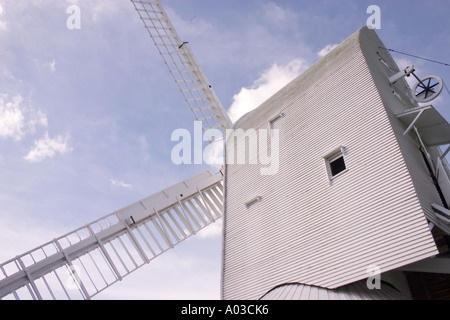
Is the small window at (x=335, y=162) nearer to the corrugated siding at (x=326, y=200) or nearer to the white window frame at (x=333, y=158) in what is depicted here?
the white window frame at (x=333, y=158)

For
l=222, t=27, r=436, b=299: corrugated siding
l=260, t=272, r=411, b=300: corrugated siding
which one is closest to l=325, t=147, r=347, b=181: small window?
l=222, t=27, r=436, b=299: corrugated siding

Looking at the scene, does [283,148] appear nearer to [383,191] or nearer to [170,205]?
[383,191]

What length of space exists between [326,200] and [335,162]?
57.9 inches

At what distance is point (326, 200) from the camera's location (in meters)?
11.5

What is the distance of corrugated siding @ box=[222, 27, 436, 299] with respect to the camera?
9.66 m

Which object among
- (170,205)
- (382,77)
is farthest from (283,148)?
(170,205)

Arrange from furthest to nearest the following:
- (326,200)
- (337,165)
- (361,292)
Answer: (337,165) < (326,200) < (361,292)

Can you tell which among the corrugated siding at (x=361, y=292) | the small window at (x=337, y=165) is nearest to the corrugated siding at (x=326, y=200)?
the corrugated siding at (x=361, y=292)

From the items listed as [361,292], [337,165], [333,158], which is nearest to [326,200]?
[337,165]

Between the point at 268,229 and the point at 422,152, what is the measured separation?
226 inches

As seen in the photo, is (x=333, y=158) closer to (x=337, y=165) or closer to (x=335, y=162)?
(x=335, y=162)

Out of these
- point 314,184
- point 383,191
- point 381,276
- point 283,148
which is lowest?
point 381,276
